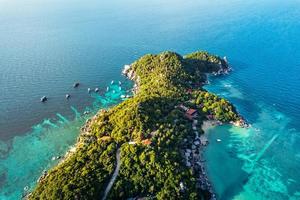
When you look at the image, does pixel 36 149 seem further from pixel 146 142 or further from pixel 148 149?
pixel 148 149

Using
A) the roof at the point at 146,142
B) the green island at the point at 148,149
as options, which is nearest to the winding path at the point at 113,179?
the green island at the point at 148,149

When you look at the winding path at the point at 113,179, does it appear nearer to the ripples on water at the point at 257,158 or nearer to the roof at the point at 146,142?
the roof at the point at 146,142

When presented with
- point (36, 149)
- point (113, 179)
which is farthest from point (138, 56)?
point (113, 179)

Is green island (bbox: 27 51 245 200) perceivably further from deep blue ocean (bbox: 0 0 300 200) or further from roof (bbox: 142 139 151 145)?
deep blue ocean (bbox: 0 0 300 200)

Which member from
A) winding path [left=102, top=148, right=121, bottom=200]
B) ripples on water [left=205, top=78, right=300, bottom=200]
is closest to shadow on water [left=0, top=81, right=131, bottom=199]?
winding path [left=102, top=148, right=121, bottom=200]

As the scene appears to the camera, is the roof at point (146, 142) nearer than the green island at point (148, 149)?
No

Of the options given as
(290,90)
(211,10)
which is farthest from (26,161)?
(211,10)

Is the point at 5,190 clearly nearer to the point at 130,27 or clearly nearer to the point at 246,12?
the point at 130,27
